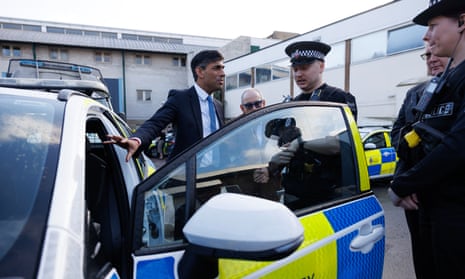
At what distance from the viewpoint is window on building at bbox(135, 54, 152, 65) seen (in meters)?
25.0

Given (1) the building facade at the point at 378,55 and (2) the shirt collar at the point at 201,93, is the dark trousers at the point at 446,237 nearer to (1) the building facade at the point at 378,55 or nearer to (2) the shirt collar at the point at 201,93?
(2) the shirt collar at the point at 201,93

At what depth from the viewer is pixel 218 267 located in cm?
94

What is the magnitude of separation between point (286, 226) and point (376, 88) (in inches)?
484

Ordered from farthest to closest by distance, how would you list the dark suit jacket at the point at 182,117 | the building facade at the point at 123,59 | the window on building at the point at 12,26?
the window on building at the point at 12,26 < the building facade at the point at 123,59 < the dark suit jacket at the point at 182,117

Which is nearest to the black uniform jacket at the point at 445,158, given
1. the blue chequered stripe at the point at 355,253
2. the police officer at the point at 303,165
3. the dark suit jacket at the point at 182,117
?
the blue chequered stripe at the point at 355,253

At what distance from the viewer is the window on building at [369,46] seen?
1107 cm

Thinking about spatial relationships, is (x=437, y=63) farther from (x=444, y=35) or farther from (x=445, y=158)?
(x=445, y=158)

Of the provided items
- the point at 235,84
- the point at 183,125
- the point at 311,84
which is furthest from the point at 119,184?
the point at 235,84

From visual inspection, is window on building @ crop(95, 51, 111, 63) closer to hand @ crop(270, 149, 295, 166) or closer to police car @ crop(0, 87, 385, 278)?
police car @ crop(0, 87, 385, 278)

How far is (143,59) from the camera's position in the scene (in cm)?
2520

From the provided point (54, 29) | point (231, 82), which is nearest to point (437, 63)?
point (231, 82)

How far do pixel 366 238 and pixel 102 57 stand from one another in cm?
2656

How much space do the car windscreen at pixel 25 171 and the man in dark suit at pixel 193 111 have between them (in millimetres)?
581

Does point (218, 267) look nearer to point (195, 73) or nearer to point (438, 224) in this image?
point (438, 224)
